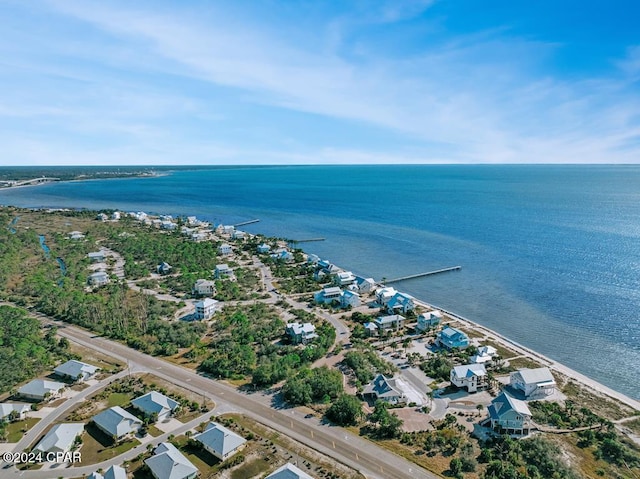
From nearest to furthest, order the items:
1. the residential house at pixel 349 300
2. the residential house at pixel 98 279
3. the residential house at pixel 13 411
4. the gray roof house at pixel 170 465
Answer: the gray roof house at pixel 170 465 → the residential house at pixel 13 411 → the residential house at pixel 349 300 → the residential house at pixel 98 279

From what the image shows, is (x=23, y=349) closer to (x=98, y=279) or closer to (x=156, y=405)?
(x=156, y=405)

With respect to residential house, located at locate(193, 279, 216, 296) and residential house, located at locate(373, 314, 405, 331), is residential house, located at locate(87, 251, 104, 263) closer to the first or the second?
residential house, located at locate(193, 279, 216, 296)

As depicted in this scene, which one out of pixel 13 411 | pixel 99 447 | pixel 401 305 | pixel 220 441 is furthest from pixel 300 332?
pixel 13 411

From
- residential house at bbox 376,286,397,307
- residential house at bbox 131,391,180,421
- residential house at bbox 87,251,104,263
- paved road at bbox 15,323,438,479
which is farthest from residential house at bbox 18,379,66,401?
residential house at bbox 87,251,104,263

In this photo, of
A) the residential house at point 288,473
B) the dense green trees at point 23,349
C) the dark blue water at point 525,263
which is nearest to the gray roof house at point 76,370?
the dense green trees at point 23,349

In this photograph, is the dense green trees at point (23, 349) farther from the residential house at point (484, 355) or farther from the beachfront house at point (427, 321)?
the residential house at point (484, 355)
